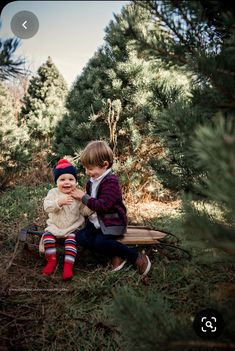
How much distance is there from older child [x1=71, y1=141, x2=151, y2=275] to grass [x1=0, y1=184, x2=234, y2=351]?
141 millimetres

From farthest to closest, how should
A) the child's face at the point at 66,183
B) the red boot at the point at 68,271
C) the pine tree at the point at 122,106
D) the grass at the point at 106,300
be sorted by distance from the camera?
the pine tree at the point at 122,106 < the child's face at the point at 66,183 < the red boot at the point at 68,271 < the grass at the point at 106,300

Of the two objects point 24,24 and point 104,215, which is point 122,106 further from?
point 24,24

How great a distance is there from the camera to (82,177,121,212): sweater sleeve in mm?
2754

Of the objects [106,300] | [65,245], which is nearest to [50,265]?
[65,245]

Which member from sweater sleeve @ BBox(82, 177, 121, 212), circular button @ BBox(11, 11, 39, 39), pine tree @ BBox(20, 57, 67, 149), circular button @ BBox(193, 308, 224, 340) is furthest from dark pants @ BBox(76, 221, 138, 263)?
pine tree @ BBox(20, 57, 67, 149)

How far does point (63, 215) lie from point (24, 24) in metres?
1.84

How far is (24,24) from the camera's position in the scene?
157 cm

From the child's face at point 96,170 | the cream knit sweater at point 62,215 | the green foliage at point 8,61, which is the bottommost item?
the cream knit sweater at point 62,215

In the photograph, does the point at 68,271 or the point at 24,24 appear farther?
the point at 68,271

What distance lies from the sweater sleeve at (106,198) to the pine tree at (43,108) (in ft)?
23.6

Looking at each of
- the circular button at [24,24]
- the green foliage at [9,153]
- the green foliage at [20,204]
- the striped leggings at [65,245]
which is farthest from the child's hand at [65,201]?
the green foliage at [9,153]

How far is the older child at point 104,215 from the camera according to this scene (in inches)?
109

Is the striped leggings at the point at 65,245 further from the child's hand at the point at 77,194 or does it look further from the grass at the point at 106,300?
the child's hand at the point at 77,194

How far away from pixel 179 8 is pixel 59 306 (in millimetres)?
2050
